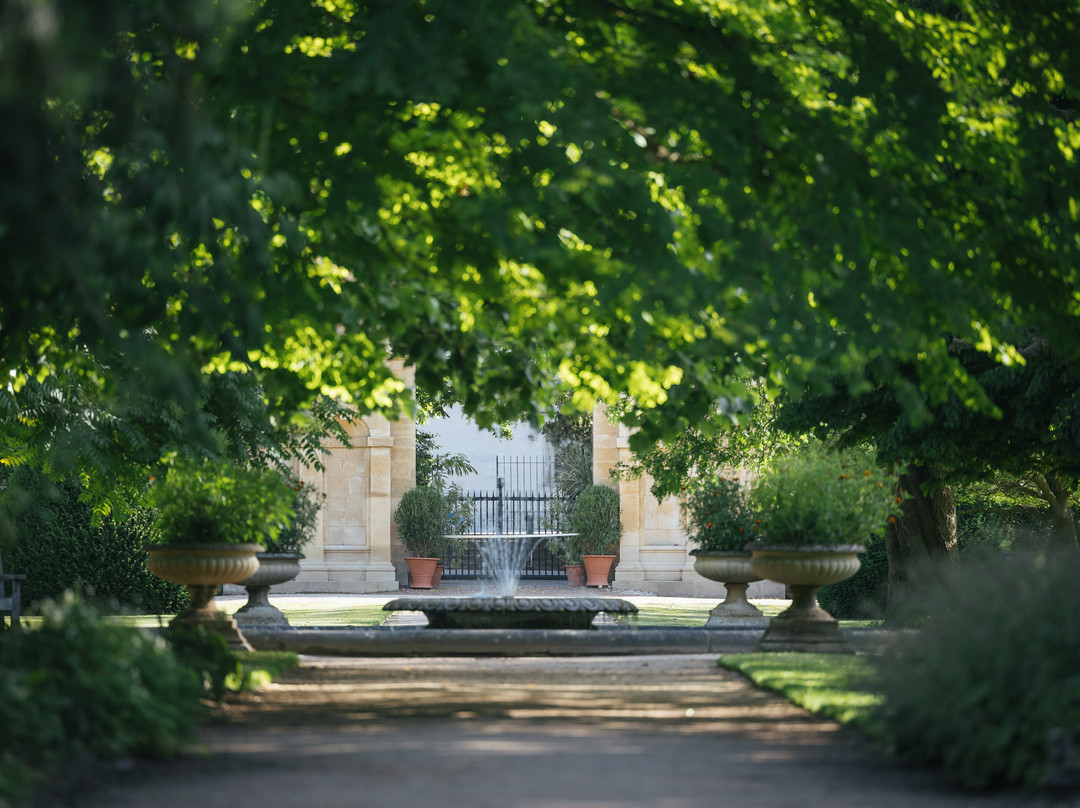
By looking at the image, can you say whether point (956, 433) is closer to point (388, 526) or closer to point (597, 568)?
point (597, 568)

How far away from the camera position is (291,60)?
631cm

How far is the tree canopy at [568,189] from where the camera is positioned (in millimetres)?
5340

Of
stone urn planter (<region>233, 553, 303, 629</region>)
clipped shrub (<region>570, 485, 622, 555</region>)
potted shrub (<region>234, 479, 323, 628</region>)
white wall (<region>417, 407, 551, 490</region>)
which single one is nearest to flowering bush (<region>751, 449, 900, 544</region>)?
potted shrub (<region>234, 479, 323, 628</region>)

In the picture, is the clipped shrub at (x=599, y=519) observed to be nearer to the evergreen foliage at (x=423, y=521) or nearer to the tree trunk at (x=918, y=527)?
the evergreen foliage at (x=423, y=521)

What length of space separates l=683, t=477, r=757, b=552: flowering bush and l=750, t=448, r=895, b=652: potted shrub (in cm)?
307

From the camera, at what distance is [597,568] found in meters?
27.1

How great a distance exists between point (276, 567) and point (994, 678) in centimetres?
1066

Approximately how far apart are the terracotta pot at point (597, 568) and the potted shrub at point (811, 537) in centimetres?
1537

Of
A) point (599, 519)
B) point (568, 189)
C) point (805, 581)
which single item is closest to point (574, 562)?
point (599, 519)

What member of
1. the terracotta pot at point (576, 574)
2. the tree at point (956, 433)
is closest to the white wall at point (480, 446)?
the terracotta pot at point (576, 574)

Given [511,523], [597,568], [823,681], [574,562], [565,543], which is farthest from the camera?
[511,523]

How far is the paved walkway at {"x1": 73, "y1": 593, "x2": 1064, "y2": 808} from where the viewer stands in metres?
4.47

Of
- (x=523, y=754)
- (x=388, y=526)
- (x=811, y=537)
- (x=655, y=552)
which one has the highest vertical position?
(x=811, y=537)

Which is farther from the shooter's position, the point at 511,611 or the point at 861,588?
the point at 861,588
